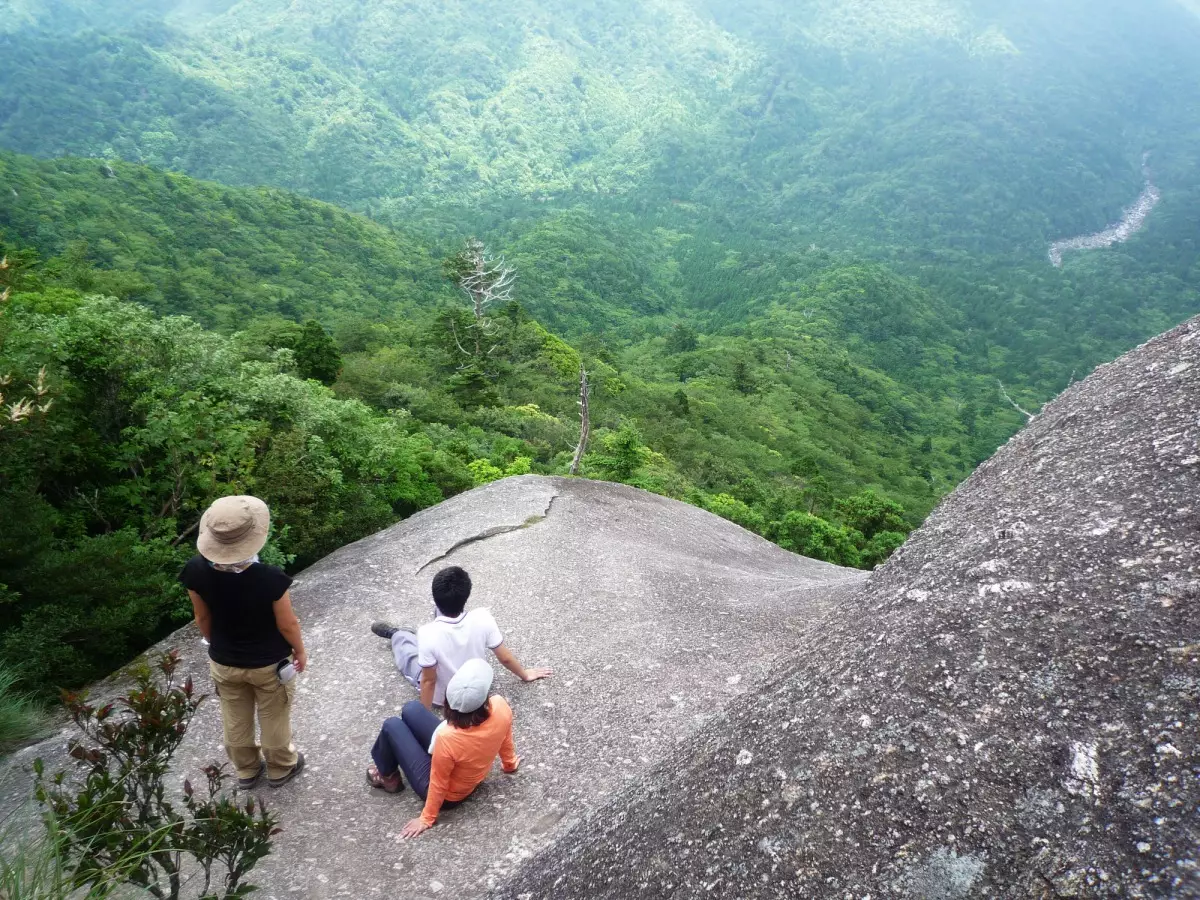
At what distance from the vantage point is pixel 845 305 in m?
133

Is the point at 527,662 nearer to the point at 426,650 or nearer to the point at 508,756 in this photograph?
the point at 508,756

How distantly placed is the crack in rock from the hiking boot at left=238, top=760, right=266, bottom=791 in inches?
158

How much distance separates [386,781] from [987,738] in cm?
446

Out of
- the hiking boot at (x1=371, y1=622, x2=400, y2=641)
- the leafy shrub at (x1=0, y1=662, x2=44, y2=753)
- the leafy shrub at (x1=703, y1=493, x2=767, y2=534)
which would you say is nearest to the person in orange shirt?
the hiking boot at (x1=371, y1=622, x2=400, y2=641)

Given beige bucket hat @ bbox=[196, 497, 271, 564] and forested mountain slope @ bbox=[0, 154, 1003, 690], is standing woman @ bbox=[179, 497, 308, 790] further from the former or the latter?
forested mountain slope @ bbox=[0, 154, 1003, 690]

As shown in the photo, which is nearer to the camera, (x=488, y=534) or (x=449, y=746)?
(x=449, y=746)

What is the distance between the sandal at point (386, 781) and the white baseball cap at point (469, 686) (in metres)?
1.39

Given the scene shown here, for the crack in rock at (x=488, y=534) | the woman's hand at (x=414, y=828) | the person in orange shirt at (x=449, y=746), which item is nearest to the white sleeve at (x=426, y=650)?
the person in orange shirt at (x=449, y=746)

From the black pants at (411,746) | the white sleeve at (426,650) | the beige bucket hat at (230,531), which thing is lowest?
the black pants at (411,746)

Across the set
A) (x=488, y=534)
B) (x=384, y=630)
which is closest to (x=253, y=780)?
(x=384, y=630)

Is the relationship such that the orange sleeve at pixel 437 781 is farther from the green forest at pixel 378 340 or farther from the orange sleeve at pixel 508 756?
the green forest at pixel 378 340

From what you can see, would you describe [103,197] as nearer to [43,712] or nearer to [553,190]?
[43,712]

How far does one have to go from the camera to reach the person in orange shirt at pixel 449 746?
15.5 ft

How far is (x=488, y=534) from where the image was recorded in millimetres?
10828
